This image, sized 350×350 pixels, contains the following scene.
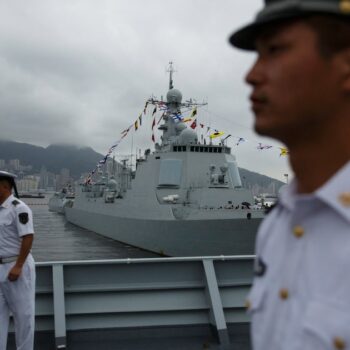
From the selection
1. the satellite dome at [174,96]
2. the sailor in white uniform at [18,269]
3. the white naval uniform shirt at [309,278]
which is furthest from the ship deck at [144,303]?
the satellite dome at [174,96]

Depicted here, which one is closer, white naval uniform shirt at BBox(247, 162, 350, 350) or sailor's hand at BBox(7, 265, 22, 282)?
white naval uniform shirt at BBox(247, 162, 350, 350)

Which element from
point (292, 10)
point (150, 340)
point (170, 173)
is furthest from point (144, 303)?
point (170, 173)

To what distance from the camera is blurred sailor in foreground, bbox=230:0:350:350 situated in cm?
66

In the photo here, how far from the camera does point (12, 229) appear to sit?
9.54 feet

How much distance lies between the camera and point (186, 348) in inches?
129

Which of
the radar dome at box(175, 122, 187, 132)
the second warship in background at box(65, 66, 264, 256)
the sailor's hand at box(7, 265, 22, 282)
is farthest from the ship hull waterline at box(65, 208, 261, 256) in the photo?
the sailor's hand at box(7, 265, 22, 282)

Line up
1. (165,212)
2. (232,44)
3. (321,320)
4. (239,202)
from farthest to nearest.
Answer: (239,202)
(165,212)
(232,44)
(321,320)

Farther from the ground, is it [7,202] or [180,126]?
[180,126]

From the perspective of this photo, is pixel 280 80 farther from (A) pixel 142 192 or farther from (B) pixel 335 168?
(A) pixel 142 192

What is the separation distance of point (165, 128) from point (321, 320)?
19151 mm

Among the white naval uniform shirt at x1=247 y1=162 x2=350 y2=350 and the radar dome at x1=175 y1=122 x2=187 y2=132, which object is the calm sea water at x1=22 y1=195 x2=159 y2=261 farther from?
the white naval uniform shirt at x1=247 y1=162 x2=350 y2=350

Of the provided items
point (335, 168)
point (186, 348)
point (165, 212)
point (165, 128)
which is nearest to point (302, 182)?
point (335, 168)

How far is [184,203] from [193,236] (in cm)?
170

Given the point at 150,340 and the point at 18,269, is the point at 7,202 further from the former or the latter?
the point at 150,340
